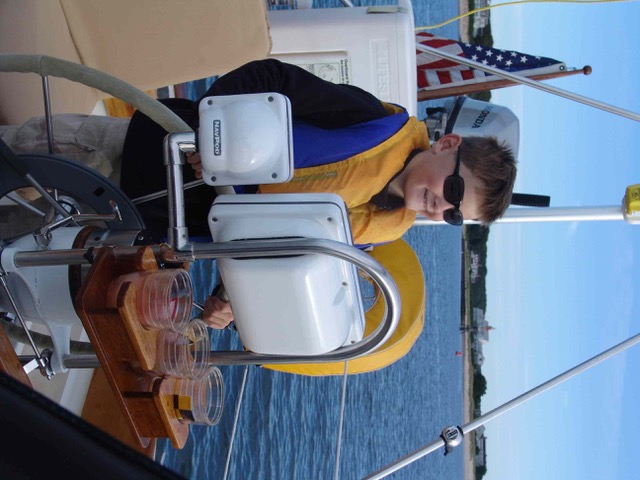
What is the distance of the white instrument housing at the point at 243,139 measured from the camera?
1.27m

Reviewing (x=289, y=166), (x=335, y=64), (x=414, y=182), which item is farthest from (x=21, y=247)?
(x=335, y=64)

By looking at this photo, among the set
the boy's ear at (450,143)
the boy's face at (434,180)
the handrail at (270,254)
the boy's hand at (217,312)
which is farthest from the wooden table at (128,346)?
the boy's ear at (450,143)

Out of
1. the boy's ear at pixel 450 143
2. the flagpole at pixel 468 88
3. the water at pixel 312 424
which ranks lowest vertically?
the water at pixel 312 424

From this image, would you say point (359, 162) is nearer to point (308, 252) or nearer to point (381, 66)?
point (308, 252)

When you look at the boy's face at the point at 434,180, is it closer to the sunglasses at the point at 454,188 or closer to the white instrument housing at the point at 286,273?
the sunglasses at the point at 454,188

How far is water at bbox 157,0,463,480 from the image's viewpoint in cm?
582

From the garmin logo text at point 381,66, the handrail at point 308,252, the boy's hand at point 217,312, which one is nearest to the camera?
the handrail at point 308,252

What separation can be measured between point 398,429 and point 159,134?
40.1 feet

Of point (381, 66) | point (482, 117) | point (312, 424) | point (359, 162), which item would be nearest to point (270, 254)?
point (359, 162)

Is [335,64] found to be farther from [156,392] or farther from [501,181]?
[156,392]

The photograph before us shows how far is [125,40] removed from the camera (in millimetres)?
3088

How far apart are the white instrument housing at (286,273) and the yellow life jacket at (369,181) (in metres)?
0.54

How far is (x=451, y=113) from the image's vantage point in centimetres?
461

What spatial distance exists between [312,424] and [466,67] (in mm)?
5086
